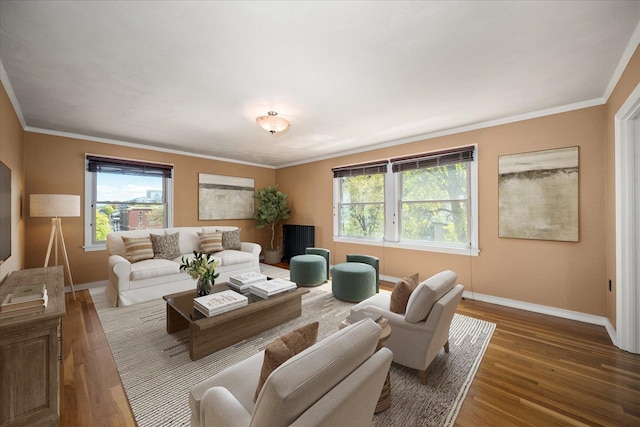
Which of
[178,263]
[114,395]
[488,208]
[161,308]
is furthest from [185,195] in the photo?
[488,208]

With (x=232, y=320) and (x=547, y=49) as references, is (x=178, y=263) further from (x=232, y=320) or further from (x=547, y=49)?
(x=547, y=49)

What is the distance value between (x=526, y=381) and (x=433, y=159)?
3.06 m

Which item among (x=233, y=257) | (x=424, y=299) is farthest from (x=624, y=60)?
(x=233, y=257)

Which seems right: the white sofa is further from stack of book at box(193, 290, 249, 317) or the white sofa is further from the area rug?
stack of book at box(193, 290, 249, 317)

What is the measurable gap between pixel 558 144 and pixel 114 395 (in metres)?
5.02

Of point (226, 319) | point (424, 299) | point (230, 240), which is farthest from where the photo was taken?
point (230, 240)

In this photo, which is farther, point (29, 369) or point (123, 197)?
point (123, 197)

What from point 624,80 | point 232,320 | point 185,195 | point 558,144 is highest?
point 624,80

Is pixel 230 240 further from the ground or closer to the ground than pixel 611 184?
closer to the ground

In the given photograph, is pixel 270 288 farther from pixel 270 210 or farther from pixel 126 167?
pixel 126 167

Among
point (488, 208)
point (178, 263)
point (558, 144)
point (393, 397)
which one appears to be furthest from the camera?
point (178, 263)

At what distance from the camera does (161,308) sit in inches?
131

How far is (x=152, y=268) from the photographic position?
142 inches

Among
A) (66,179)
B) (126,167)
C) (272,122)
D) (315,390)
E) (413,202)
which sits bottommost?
(315,390)
